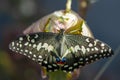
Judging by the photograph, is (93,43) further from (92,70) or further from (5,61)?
(92,70)

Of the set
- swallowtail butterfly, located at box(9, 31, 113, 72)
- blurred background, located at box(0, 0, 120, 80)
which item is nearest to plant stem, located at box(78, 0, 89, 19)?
blurred background, located at box(0, 0, 120, 80)

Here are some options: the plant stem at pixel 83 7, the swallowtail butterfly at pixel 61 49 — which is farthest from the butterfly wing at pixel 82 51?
the plant stem at pixel 83 7

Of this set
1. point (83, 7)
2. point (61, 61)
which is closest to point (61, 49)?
point (61, 61)

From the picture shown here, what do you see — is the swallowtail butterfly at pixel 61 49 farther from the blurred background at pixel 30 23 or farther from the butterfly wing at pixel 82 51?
the blurred background at pixel 30 23

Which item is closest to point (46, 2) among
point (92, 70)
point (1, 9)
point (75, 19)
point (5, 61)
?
point (1, 9)

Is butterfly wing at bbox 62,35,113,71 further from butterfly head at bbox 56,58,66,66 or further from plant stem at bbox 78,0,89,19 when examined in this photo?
plant stem at bbox 78,0,89,19

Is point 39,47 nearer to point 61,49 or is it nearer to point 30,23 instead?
point 61,49

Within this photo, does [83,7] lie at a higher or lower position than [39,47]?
higher
